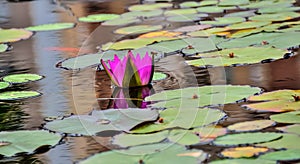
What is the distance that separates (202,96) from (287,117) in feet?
1.33

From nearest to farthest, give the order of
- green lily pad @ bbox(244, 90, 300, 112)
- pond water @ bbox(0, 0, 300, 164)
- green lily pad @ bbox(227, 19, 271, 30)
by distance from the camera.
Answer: pond water @ bbox(0, 0, 300, 164) → green lily pad @ bbox(244, 90, 300, 112) → green lily pad @ bbox(227, 19, 271, 30)

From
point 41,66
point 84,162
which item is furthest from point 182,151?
point 41,66

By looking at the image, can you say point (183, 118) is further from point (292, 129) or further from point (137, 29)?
point (137, 29)

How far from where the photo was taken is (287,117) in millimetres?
2363

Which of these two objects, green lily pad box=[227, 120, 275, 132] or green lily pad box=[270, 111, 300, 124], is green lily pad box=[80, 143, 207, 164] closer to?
green lily pad box=[227, 120, 275, 132]

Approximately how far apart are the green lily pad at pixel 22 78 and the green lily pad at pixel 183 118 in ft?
2.89

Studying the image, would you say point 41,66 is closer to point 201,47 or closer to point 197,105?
point 201,47

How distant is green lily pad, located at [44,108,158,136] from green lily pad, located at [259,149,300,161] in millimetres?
492

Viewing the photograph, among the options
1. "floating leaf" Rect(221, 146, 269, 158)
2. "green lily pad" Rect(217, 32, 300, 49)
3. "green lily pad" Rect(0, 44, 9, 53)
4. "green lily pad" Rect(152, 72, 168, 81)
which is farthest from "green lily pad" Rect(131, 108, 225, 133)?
"green lily pad" Rect(0, 44, 9, 53)

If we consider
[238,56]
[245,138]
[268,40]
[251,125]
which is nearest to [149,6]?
[268,40]

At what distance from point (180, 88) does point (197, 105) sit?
34 centimetres

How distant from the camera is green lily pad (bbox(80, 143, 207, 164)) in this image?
203 cm

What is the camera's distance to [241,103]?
261cm

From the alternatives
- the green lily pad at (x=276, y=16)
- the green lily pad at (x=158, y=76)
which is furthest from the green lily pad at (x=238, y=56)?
the green lily pad at (x=276, y=16)
